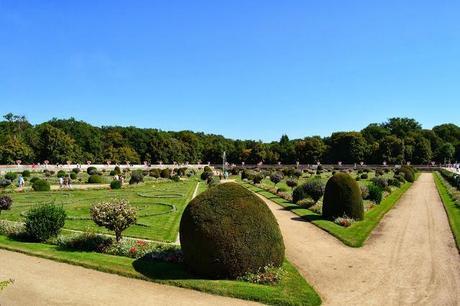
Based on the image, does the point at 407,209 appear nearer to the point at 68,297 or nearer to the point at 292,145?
the point at 68,297

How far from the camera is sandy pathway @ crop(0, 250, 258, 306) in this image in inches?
459

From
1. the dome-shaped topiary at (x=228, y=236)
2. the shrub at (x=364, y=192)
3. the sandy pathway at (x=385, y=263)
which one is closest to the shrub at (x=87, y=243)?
the dome-shaped topiary at (x=228, y=236)

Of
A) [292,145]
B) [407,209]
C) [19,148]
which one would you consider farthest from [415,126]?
[407,209]

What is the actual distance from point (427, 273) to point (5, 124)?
111m

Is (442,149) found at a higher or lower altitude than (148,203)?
higher

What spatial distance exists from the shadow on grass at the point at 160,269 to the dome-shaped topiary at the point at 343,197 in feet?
37.5

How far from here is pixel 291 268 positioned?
1488 centimetres

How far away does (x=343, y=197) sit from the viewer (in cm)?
2388

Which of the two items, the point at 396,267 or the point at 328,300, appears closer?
the point at 328,300

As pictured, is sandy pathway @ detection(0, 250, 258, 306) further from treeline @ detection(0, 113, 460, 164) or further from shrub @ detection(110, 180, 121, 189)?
treeline @ detection(0, 113, 460, 164)

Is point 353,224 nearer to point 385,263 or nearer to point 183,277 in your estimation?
point 385,263

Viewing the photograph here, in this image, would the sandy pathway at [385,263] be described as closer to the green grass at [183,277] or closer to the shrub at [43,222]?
the green grass at [183,277]

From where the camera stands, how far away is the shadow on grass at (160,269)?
13586 millimetres

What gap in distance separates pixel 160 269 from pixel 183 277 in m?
1.14
